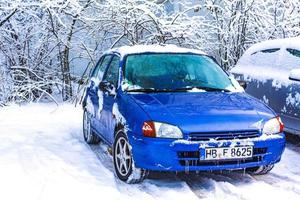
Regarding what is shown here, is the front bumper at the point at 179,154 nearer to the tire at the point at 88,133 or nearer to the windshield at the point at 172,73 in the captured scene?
the windshield at the point at 172,73

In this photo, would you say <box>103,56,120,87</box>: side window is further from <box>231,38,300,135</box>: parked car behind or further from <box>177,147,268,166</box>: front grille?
<box>231,38,300,135</box>: parked car behind

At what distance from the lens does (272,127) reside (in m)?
5.75

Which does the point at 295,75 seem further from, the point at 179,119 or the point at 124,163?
the point at 124,163

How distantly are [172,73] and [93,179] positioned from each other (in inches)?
65.3

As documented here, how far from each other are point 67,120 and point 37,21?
114 inches

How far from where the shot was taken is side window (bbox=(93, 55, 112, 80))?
7.59m

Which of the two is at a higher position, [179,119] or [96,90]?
[179,119]

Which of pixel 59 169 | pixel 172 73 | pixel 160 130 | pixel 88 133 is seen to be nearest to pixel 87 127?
pixel 88 133

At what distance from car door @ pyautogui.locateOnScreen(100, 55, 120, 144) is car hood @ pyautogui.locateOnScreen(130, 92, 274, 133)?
0.44 metres

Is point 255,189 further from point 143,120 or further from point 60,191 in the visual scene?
point 60,191

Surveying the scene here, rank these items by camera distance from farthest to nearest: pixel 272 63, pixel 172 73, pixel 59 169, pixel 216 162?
pixel 272 63 → pixel 172 73 → pixel 59 169 → pixel 216 162

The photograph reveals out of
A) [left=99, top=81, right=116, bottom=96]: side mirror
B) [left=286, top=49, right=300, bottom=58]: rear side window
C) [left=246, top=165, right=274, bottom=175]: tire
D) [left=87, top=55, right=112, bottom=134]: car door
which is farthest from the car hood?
[left=286, top=49, right=300, bottom=58]: rear side window

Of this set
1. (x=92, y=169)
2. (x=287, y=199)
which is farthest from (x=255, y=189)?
(x=92, y=169)

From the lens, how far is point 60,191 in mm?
5461
